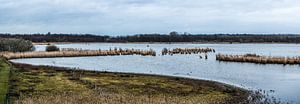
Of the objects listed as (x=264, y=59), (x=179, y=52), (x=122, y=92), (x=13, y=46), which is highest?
(x=13, y=46)

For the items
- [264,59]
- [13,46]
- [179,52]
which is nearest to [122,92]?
[264,59]

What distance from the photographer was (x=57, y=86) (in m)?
32.4

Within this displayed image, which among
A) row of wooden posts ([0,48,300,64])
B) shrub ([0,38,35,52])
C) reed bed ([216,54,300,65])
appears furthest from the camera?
shrub ([0,38,35,52])

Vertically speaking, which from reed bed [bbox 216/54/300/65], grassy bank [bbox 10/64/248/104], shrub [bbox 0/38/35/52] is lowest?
reed bed [bbox 216/54/300/65]

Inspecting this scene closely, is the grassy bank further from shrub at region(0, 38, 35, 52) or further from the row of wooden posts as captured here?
shrub at region(0, 38, 35, 52)

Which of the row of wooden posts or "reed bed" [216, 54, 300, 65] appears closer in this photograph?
"reed bed" [216, 54, 300, 65]

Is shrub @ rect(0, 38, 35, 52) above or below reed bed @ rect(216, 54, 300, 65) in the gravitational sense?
above

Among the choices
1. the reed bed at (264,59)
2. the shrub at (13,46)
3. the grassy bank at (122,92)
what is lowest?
the reed bed at (264,59)

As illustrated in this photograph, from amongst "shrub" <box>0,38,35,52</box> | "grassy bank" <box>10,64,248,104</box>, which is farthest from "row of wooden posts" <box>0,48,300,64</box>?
"grassy bank" <box>10,64,248,104</box>

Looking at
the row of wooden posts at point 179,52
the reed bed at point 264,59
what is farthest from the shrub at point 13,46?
the reed bed at point 264,59

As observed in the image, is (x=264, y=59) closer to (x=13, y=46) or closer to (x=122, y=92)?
(x=122, y=92)

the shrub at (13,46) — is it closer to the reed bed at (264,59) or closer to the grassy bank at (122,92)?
the reed bed at (264,59)

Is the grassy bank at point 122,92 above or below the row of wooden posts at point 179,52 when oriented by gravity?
above

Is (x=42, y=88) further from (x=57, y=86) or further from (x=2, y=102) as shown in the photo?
(x=2, y=102)
